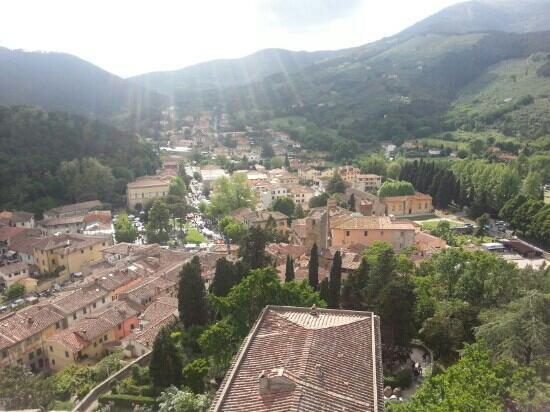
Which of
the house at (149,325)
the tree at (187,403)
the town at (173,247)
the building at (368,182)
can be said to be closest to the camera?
the tree at (187,403)

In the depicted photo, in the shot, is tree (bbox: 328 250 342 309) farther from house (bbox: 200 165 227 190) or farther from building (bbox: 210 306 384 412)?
house (bbox: 200 165 227 190)

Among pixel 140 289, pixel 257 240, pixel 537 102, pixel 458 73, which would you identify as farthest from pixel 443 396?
pixel 458 73

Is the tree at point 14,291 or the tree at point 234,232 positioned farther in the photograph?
the tree at point 234,232

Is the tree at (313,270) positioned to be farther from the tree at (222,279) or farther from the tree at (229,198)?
the tree at (229,198)

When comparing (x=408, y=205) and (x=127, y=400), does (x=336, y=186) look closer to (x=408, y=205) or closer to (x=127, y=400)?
(x=408, y=205)

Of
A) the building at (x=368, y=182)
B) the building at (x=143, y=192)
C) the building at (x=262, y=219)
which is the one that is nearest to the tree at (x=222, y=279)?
the building at (x=262, y=219)

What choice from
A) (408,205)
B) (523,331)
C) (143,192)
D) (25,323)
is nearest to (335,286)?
(523,331)
